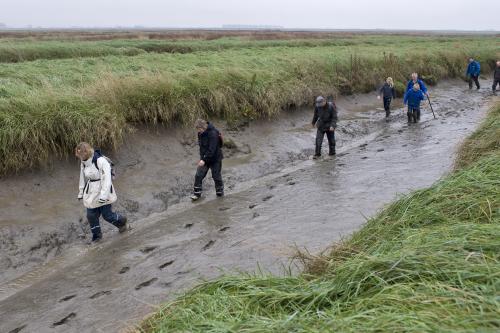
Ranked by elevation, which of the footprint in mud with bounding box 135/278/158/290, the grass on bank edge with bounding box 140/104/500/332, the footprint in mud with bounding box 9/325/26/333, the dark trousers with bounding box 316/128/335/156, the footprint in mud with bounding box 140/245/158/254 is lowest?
the footprint in mud with bounding box 9/325/26/333

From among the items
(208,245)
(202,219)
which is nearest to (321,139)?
(202,219)

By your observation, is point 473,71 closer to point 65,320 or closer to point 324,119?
point 324,119

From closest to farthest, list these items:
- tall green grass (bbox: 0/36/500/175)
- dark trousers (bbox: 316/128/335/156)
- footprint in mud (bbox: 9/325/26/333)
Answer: footprint in mud (bbox: 9/325/26/333) → tall green grass (bbox: 0/36/500/175) → dark trousers (bbox: 316/128/335/156)

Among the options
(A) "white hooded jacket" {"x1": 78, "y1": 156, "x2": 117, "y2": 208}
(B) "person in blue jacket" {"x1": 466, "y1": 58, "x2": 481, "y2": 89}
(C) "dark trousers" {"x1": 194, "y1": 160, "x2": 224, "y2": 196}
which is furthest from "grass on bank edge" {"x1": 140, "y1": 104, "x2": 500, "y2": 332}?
(B) "person in blue jacket" {"x1": 466, "y1": 58, "x2": 481, "y2": 89}

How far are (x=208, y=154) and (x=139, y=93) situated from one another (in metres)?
3.61

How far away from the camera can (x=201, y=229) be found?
9.16 meters

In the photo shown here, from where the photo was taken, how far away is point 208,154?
10852 millimetres

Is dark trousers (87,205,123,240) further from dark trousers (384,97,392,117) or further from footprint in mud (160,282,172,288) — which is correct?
dark trousers (384,97,392,117)

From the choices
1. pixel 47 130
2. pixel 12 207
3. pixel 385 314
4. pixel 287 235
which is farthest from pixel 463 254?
pixel 47 130

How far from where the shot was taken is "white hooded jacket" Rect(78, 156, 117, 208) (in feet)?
28.0

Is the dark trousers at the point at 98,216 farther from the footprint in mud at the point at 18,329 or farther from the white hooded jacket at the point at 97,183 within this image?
the footprint in mud at the point at 18,329

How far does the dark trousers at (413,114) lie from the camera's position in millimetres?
18547

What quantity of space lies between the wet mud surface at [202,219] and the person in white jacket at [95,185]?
0.53 meters

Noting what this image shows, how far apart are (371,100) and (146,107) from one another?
40.6ft
